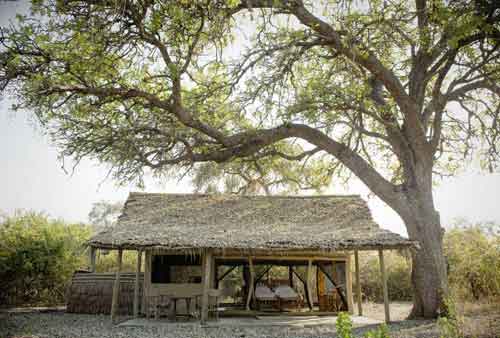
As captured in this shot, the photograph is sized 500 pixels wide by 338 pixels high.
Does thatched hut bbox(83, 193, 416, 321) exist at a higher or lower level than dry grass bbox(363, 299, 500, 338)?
higher

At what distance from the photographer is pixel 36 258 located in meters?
16.9

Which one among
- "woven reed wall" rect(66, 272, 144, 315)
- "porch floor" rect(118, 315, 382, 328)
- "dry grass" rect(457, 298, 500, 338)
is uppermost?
"woven reed wall" rect(66, 272, 144, 315)

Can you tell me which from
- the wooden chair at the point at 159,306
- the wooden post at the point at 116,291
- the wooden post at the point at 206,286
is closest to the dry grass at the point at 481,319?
the wooden post at the point at 206,286

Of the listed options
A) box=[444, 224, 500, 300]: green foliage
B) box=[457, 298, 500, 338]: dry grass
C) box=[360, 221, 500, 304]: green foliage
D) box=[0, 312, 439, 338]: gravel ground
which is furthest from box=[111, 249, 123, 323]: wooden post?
box=[444, 224, 500, 300]: green foliage

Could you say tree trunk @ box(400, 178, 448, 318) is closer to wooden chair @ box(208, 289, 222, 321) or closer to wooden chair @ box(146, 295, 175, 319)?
wooden chair @ box(208, 289, 222, 321)

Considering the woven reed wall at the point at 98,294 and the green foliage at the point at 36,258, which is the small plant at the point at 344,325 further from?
the green foliage at the point at 36,258

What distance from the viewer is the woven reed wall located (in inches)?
→ 574

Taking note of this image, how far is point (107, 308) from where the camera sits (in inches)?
579

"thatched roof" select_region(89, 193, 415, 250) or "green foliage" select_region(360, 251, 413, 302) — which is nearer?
"thatched roof" select_region(89, 193, 415, 250)

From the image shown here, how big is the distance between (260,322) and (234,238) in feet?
7.67

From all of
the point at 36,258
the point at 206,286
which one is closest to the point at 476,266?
the point at 206,286

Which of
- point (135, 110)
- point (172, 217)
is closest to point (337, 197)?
point (172, 217)

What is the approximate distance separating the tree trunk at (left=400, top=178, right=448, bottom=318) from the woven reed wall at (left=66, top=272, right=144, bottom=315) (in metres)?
8.20

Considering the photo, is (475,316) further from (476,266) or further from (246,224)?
(246,224)
